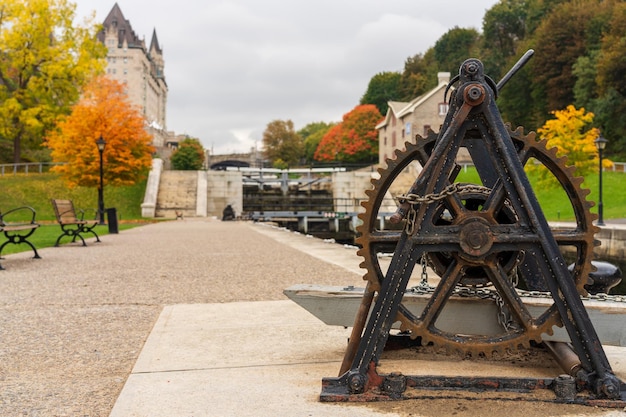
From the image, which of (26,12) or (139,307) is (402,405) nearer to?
(139,307)

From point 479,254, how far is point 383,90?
289ft

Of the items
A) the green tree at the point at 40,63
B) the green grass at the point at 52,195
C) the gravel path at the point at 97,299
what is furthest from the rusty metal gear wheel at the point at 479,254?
the green tree at the point at 40,63

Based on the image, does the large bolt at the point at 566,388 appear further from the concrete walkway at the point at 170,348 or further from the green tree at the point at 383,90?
the green tree at the point at 383,90

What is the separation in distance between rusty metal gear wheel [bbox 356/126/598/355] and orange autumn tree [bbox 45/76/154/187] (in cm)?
3075

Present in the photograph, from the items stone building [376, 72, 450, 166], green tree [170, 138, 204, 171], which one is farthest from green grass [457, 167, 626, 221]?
green tree [170, 138, 204, 171]

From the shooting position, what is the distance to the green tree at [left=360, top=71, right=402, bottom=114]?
290 feet

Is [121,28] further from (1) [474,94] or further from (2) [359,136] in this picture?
(1) [474,94]

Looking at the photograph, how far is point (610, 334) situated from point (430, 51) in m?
90.7

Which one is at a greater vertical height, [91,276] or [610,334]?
[610,334]

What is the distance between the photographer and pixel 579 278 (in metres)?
3.43

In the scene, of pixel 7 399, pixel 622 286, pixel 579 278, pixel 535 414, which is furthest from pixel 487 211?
pixel 622 286

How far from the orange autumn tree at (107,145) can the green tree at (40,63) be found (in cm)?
1112

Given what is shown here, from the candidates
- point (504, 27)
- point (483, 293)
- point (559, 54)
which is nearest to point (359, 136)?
point (504, 27)

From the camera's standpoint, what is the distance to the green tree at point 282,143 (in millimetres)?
106438
